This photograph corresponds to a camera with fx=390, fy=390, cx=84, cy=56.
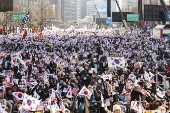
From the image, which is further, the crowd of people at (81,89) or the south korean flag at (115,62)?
the south korean flag at (115,62)

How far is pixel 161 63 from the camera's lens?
18.9m

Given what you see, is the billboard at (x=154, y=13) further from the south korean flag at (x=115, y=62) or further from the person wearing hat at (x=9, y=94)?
the person wearing hat at (x=9, y=94)

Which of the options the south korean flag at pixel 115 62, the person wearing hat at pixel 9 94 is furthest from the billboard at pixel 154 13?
the person wearing hat at pixel 9 94

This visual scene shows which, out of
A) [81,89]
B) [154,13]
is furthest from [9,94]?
[154,13]

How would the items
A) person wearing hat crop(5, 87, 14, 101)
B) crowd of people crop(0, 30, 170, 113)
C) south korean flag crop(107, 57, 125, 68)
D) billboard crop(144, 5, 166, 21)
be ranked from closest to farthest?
crowd of people crop(0, 30, 170, 113) → person wearing hat crop(5, 87, 14, 101) → south korean flag crop(107, 57, 125, 68) → billboard crop(144, 5, 166, 21)

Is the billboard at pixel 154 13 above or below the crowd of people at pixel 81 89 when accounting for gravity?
above

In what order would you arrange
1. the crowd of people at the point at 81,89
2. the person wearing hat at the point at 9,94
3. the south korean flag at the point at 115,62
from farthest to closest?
the south korean flag at the point at 115,62 < the person wearing hat at the point at 9,94 < the crowd of people at the point at 81,89

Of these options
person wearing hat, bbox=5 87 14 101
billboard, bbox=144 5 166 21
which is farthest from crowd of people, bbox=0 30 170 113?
billboard, bbox=144 5 166 21

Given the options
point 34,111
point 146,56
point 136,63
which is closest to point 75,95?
point 34,111

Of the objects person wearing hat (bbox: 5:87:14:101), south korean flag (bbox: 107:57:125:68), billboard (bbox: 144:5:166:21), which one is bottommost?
person wearing hat (bbox: 5:87:14:101)

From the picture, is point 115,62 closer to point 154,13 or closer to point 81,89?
point 81,89

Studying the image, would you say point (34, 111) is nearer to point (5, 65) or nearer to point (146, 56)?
point (5, 65)

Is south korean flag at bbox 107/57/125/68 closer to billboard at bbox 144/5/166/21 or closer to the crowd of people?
the crowd of people

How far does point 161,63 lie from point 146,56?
145 inches
